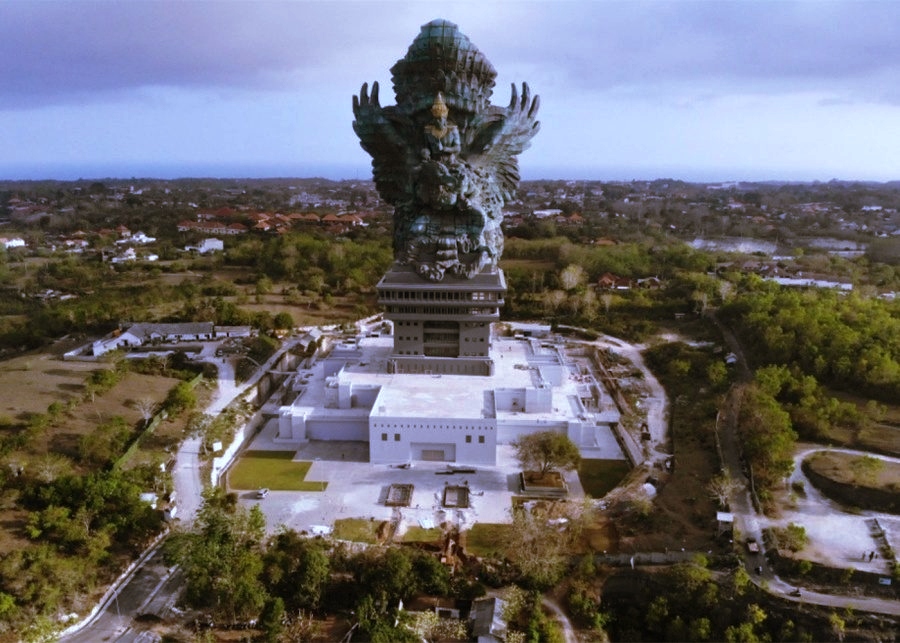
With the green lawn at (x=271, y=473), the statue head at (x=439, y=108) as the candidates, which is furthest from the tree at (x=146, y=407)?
the statue head at (x=439, y=108)

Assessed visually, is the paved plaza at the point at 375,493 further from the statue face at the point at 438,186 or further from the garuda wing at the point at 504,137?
the garuda wing at the point at 504,137

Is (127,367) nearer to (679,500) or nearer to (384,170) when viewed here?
(384,170)

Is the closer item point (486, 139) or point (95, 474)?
point (95, 474)

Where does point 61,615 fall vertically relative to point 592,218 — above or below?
below

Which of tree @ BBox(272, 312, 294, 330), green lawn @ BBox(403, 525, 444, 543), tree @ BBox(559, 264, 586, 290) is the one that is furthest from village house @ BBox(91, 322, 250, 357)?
tree @ BBox(559, 264, 586, 290)

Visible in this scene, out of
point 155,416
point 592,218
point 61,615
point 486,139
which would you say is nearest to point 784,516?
point 486,139

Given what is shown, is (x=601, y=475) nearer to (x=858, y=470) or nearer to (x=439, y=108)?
Result: (x=858, y=470)
